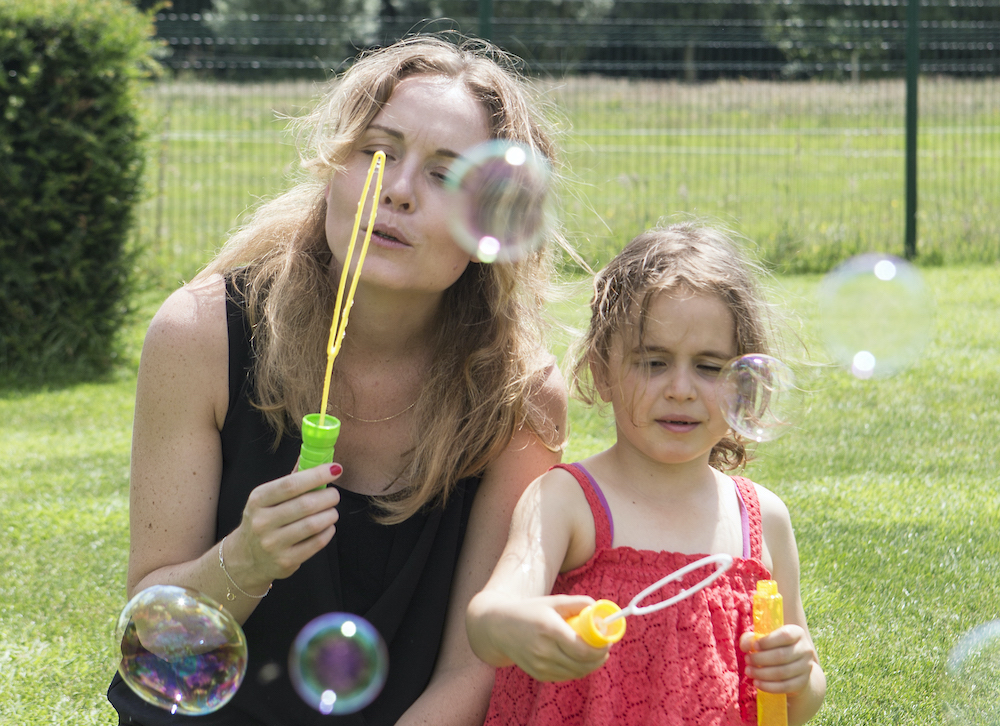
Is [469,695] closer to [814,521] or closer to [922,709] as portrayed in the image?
[922,709]

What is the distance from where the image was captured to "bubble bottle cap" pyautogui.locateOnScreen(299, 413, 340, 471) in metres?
1.50

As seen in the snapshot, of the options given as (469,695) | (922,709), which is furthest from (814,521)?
(469,695)

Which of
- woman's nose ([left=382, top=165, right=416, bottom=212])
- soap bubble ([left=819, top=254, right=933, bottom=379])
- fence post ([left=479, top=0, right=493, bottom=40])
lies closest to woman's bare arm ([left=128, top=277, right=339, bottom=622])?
woman's nose ([left=382, top=165, right=416, bottom=212])

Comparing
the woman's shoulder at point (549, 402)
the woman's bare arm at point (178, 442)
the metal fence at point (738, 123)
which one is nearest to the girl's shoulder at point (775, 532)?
the woman's shoulder at point (549, 402)

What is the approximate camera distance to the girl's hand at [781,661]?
5.42ft

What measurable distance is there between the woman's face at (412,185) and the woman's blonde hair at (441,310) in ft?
0.12

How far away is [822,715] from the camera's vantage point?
2.35m

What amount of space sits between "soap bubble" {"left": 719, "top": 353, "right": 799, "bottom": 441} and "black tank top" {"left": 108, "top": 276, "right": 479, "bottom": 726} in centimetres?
53

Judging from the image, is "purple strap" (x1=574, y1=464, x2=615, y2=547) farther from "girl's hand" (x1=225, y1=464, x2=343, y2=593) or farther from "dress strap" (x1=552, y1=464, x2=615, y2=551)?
"girl's hand" (x1=225, y1=464, x2=343, y2=593)

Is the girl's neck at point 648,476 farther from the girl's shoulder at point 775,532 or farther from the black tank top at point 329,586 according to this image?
the black tank top at point 329,586

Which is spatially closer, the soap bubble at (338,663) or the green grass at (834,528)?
the soap bubble at (338,663)

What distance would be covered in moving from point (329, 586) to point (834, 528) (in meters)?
1.88

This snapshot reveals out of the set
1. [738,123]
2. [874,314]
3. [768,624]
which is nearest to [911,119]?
[738,123]

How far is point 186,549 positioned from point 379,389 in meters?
0.46
